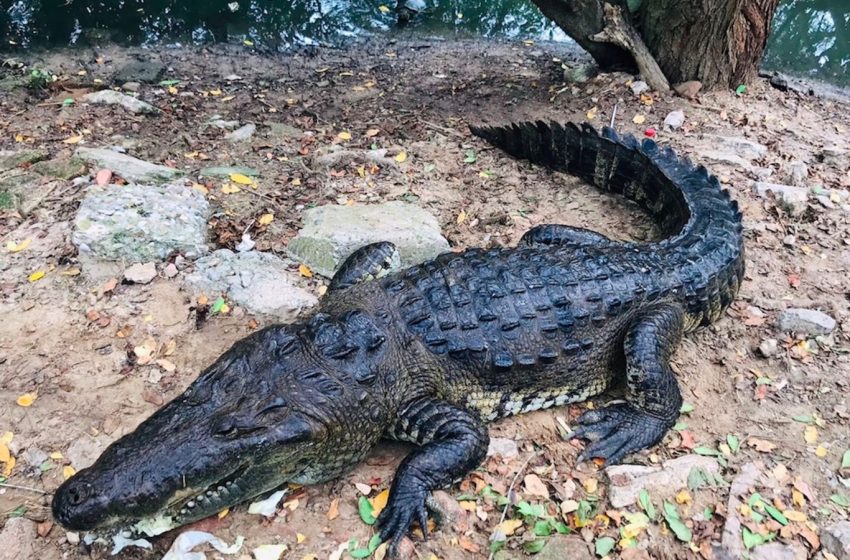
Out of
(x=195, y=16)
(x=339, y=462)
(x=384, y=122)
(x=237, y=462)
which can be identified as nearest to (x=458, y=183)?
(x=384, y=122)

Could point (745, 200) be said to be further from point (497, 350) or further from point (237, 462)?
point (237, 462)

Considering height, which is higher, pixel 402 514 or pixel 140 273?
pixel 140 273

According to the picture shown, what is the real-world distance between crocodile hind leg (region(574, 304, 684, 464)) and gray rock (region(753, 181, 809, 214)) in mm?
2014

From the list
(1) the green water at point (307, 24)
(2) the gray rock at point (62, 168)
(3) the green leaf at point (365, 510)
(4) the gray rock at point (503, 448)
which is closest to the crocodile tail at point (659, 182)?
(4) the gray rock at point (503, 448)

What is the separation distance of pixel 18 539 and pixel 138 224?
1.99m

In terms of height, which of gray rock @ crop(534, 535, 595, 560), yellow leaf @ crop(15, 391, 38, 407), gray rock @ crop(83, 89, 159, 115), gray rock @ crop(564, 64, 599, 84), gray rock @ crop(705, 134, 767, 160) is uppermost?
gray rock @ crop(564, 64, 599, 84)

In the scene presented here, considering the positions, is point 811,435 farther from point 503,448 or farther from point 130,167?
point 130,167

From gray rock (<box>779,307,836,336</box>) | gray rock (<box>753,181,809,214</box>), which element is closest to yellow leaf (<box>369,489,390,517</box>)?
gray rock (<box>779,307,836,336</box>)

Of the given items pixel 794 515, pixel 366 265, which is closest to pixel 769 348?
pixel 794 515

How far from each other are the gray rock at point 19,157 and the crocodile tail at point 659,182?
3365mm

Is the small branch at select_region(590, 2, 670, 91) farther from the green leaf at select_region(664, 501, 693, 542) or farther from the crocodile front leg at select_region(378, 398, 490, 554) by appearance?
the green leaf at select_region(664, 501, 693, 542)

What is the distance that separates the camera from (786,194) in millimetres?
4852

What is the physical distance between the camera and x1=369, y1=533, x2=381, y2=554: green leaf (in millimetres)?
2701

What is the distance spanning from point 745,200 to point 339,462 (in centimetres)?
364
